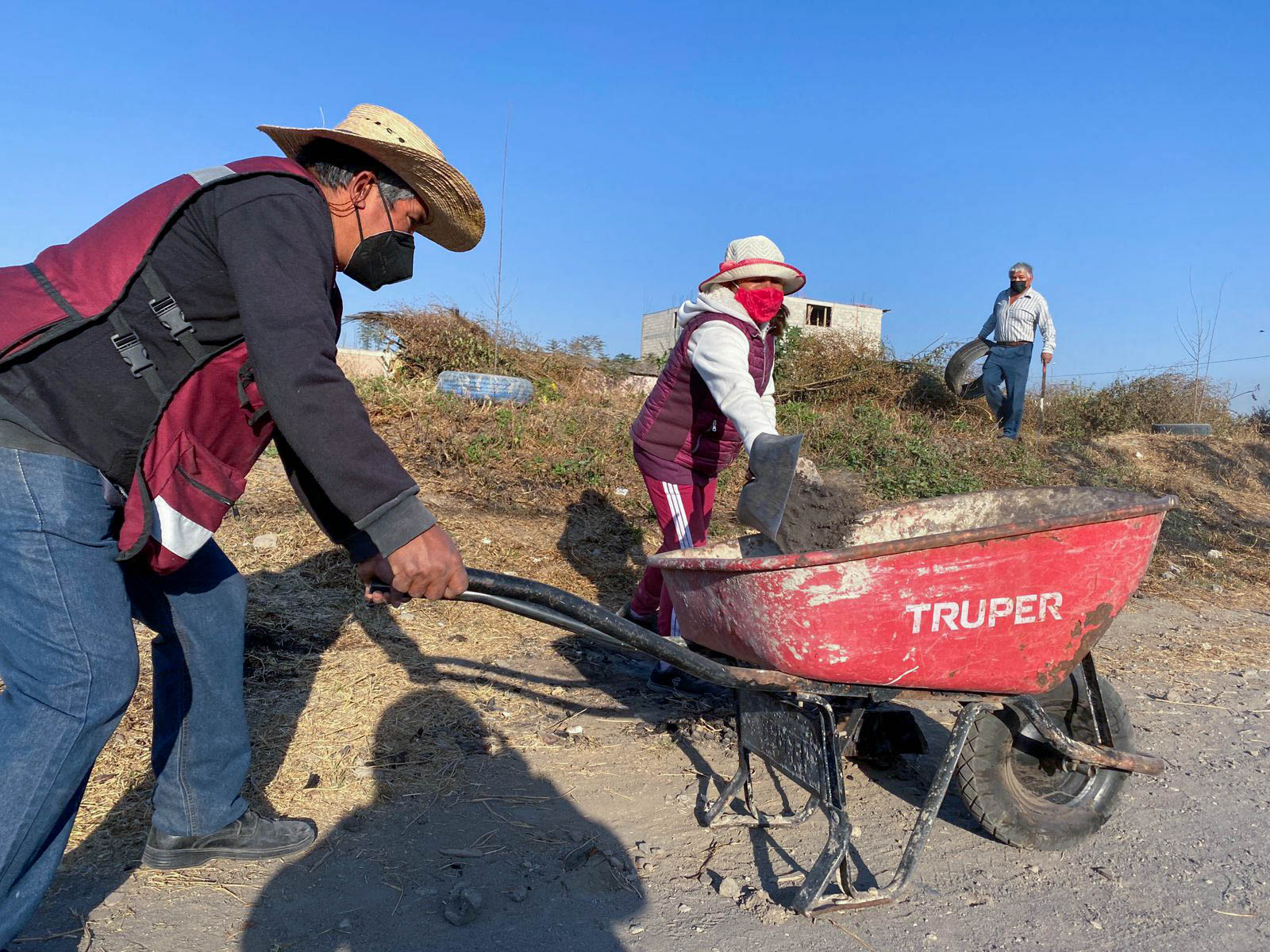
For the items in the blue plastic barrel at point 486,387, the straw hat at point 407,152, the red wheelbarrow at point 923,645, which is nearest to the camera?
the straw hat at point 407,152

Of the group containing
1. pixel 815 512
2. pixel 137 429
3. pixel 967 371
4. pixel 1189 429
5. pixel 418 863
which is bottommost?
pixel 418 863

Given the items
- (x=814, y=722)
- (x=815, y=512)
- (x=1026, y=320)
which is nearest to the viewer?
(x=814, y=722)

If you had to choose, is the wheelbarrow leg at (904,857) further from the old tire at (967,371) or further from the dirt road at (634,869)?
the old tire at (967,371)

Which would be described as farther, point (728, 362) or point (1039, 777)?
point (728, 362)

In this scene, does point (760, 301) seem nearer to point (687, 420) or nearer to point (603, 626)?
point (687, 420)

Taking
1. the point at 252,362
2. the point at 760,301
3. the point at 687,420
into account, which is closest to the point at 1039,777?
the point at 687,420

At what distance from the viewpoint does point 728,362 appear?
3.00 meters

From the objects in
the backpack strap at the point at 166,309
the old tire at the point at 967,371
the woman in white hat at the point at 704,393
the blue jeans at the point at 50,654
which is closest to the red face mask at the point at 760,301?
the woman in white hat at the point at 704,393

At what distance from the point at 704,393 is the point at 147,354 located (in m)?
2.25

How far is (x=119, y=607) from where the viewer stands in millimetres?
1749

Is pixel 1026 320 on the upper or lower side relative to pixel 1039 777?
upper

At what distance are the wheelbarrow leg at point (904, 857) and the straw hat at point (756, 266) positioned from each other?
175 centimetres

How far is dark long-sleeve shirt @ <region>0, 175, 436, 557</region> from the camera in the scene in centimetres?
157

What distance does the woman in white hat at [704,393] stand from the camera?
3.08 m
